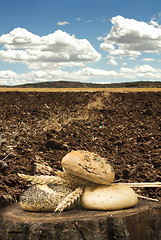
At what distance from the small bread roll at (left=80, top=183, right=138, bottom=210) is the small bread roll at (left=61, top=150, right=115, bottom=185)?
4.6 inches

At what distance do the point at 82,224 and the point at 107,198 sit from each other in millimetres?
466

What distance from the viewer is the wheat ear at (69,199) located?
3189 mm

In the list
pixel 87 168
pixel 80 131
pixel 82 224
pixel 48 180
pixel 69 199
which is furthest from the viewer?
pixel 80 131

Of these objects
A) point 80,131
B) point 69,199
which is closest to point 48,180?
point 69,199

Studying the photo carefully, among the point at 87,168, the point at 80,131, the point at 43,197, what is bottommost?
the point at 43,197

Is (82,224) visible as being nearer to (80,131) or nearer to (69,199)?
(69,199)

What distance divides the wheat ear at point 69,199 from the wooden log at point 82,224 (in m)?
0.10

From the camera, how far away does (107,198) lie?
131 inches

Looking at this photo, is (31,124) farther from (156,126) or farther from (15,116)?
(156,126)

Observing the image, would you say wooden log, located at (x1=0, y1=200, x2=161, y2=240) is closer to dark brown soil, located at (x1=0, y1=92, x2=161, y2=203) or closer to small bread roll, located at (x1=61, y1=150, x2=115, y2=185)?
small bread roll, located at (x1=61, y1=150, x2=115, y2=185)

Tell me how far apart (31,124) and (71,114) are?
141cm

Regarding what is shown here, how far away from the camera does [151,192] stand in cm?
540

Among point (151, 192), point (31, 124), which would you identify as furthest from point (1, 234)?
point (31, 124)

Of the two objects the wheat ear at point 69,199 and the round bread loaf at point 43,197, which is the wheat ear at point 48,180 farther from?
the wheat ear at point 69,199
